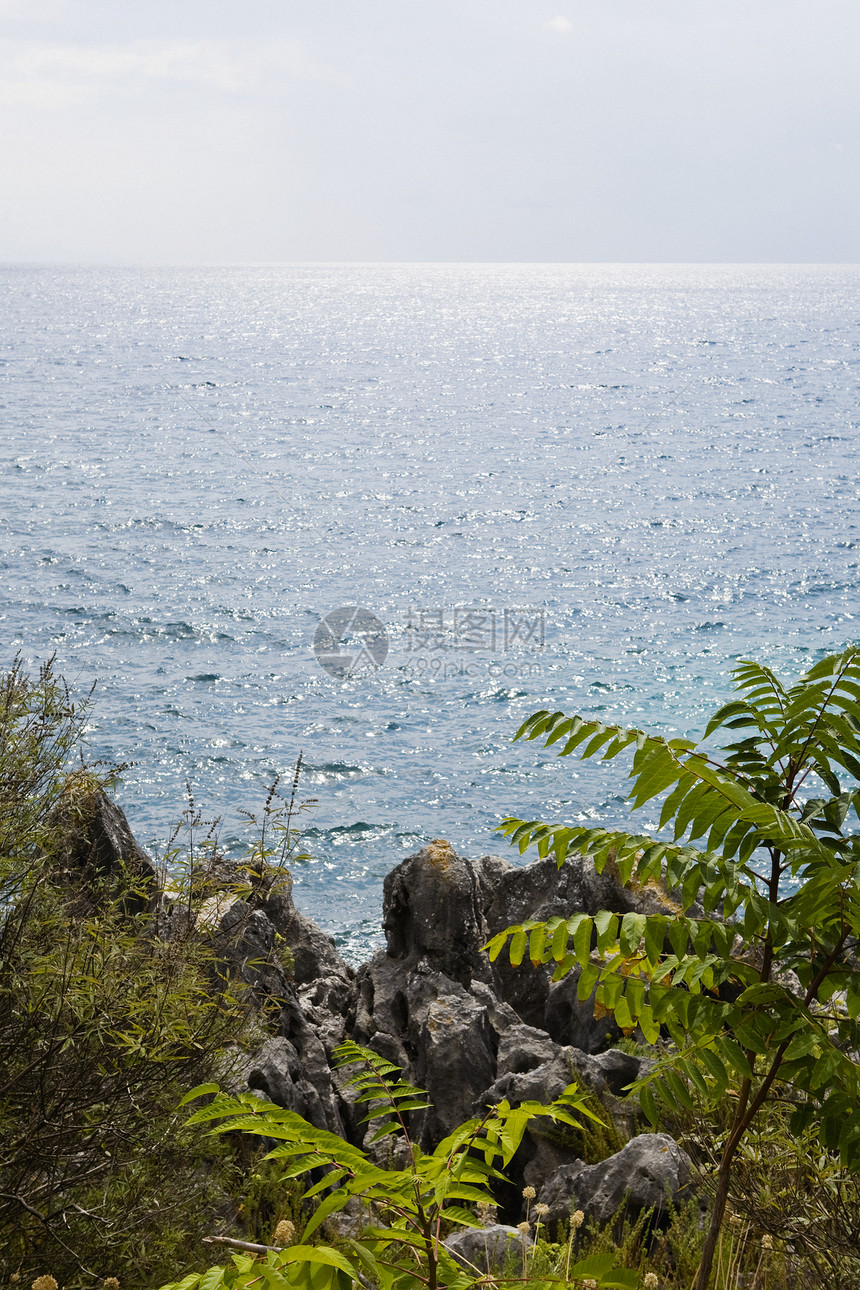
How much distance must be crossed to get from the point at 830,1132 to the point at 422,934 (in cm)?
614

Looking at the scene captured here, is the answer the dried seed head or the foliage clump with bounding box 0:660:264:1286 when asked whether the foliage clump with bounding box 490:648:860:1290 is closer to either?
the dried seed head

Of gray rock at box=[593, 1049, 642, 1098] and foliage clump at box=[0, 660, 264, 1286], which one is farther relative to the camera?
gray rock at box=[593, 1049, 642, 1098]

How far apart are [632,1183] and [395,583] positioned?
27.5 m

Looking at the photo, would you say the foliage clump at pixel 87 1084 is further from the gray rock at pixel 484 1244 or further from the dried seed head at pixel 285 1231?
the gray rock at pixel 484 1244

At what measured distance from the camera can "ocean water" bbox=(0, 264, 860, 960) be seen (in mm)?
18656

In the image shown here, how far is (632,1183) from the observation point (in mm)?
5352

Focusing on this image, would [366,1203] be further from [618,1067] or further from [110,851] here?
[110,851]

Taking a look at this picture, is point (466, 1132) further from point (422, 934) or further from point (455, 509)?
point (455, 509)

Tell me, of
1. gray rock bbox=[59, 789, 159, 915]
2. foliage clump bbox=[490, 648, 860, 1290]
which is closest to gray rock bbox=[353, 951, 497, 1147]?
gray rock bbox=[59, 789, 159, 915]

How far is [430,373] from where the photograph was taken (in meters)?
105

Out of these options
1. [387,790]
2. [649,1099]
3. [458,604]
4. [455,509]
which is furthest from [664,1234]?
[455,509]

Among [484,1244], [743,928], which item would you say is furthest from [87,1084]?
[743,928]

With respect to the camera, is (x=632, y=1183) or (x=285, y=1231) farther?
(x=632, y=1183)

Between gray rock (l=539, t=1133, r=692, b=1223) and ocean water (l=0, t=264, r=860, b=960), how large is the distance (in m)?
8.11
